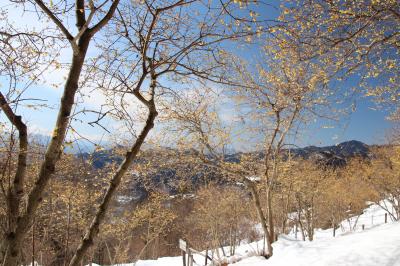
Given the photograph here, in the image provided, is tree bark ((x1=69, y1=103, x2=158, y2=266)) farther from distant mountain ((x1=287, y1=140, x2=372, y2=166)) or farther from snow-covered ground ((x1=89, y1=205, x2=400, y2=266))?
distant mountain ((x1=287, y1=140, x2=372, y2=166))

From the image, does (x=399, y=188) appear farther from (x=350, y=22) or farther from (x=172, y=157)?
(x=350, y=22)

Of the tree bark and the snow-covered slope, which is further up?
the tree bark

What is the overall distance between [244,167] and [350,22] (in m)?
6.69

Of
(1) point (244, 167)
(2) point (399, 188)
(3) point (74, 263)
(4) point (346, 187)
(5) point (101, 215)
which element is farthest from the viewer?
(4) point (346, 187)

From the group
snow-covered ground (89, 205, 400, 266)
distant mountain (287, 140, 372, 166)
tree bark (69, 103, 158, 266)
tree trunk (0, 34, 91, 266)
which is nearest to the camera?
tree trunk (0, 34, 91, 266)

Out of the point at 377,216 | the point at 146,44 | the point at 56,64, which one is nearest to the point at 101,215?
the point at 56,64

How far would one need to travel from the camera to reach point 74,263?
3.88 m

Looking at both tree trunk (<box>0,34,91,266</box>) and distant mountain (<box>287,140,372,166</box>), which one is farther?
distant mountain (<box>287,140,372,166</box>)

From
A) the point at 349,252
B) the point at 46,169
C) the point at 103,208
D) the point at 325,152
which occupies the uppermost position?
the point at 325,152

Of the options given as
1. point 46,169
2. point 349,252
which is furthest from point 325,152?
point 46,169

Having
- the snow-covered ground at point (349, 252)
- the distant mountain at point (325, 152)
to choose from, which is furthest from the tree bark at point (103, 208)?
the distant mountain at point (325, 152)

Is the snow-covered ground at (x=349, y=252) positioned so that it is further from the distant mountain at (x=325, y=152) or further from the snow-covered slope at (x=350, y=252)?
the distant mountain at (x=325, y=152)

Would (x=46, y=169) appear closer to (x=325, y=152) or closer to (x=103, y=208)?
(x=103, y=208)

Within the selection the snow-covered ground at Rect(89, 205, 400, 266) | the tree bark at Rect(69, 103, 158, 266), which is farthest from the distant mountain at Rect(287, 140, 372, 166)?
the tree bark at Rect(69, 103, 158, 266)
